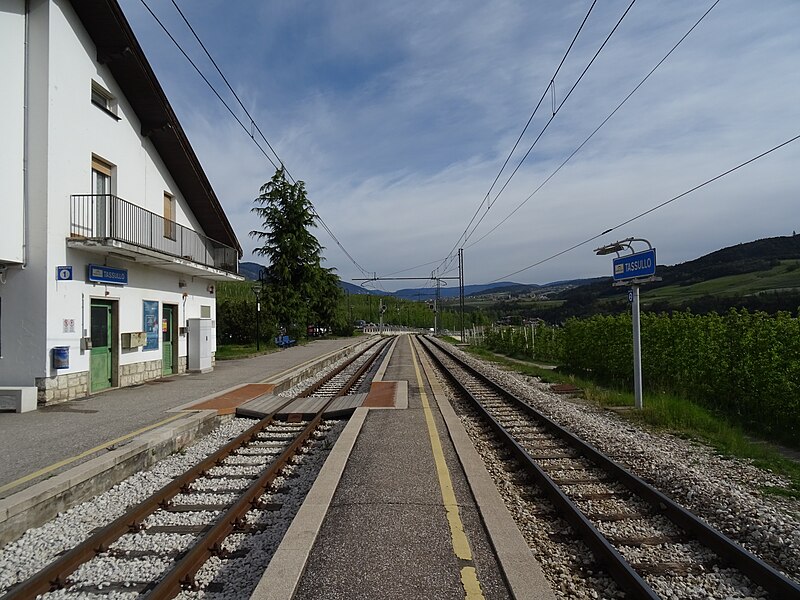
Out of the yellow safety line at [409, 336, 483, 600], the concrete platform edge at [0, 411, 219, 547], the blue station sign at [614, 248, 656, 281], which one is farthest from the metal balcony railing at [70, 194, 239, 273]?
the blue station sign at [614, 248, 656, 281]

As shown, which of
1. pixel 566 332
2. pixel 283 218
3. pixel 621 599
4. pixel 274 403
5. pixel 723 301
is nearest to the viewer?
pixel 621 599

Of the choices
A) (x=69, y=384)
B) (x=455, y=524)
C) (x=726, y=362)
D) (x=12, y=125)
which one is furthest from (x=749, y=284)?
(x=12, y=125)

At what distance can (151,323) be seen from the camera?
58.2ft

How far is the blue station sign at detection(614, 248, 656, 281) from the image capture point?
12.3 metres

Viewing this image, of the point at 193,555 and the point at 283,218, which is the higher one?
the point at 283,218

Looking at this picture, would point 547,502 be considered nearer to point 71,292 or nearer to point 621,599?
point 621,599

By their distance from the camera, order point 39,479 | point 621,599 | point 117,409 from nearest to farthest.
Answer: point 621,599 < point 39,479 < point 117,409

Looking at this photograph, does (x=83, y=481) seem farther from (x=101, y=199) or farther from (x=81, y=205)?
(x=101, y=199)

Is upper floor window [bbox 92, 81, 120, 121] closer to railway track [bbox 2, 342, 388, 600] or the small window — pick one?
the small window

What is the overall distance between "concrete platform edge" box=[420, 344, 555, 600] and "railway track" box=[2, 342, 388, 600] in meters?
2.21

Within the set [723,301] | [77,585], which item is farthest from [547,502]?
Result: [723,301]

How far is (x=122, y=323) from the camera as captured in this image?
15.9m

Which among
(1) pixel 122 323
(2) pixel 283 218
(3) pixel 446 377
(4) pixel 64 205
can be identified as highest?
(2) pixel 283 218

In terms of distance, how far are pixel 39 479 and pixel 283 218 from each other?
47.3 metres
